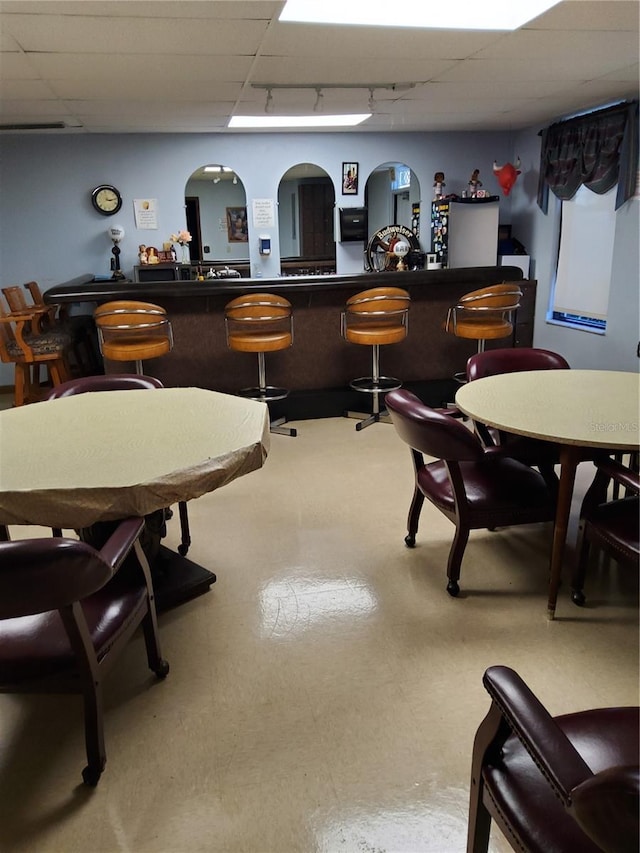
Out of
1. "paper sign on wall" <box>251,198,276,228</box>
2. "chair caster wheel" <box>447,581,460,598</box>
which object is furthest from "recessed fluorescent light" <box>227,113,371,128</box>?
"chair caster wheel" <box>447,581,460,598</box>

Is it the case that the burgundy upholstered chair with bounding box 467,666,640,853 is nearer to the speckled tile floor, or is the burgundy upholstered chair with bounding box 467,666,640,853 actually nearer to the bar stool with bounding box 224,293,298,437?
the speckled tile floor

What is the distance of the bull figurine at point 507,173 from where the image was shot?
274 inches

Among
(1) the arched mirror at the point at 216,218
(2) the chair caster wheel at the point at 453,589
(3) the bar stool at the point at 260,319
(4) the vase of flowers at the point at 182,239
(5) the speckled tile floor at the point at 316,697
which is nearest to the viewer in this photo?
(5) the speckled tile floor at the point at 316,697

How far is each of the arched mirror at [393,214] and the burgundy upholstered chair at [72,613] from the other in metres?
5.73

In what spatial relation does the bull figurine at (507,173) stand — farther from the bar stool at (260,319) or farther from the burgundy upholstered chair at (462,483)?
the burgundy upholstered chair at (462,483)

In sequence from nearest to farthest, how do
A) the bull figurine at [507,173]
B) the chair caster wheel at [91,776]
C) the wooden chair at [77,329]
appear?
the chair caster wheel at [91,776] → the wooden chair at [77,329] → the bull figurine at [507,173]

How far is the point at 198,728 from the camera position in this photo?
1.95 meters

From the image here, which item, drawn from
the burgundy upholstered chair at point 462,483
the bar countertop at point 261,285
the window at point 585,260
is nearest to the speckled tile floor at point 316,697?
the burgundy upholstered chair at point 462,483

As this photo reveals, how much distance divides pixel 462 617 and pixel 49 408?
6.47 feet

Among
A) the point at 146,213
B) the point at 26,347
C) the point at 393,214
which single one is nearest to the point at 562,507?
the point at 26,347

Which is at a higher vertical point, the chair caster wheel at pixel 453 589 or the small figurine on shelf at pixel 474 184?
the small figurine on shelf at pixel 474 184

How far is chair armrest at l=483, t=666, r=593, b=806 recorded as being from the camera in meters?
0.98

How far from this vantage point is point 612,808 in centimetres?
81

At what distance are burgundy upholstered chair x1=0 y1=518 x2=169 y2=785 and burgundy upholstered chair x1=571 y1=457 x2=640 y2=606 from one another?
169 cm
